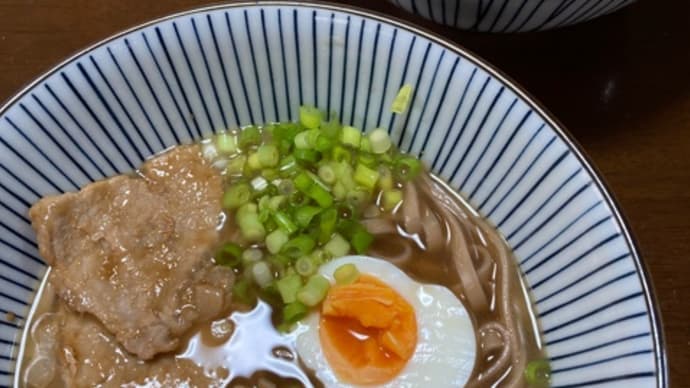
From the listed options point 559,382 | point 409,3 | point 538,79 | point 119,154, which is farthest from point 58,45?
point 559,382

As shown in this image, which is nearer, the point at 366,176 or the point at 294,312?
the point at 294,312

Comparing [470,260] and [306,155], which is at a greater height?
[306,155]

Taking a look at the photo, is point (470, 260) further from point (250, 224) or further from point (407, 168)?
point (250, 224)

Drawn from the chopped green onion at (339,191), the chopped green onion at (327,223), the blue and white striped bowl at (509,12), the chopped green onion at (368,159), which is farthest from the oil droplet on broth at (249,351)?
the blue and white striped bowl at (509,12)

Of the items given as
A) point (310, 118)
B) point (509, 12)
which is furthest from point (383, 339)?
point (509, 12)

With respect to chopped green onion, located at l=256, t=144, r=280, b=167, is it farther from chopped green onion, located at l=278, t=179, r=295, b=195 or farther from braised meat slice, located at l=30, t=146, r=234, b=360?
braised meat slice, located at l=30, t=146, r=234, b=360

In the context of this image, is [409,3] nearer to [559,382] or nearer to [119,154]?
[119,154]
